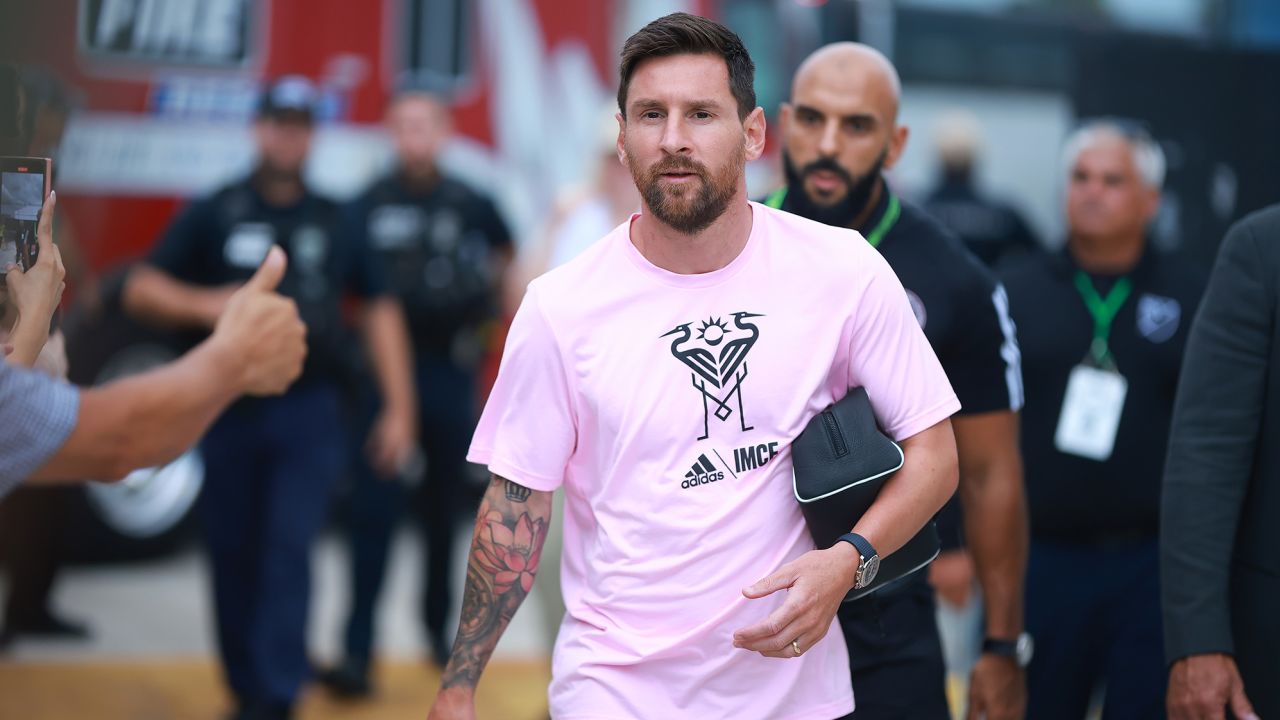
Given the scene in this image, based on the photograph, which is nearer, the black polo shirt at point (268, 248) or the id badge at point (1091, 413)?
the id badge at point (1091, 413)

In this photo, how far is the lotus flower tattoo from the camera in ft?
9.59

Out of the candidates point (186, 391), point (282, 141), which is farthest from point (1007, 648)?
point (282, 141)

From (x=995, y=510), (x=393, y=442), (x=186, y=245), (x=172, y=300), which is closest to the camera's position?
(x=995, y=510)

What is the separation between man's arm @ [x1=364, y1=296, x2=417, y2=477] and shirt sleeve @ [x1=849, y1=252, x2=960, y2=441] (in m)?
3.70

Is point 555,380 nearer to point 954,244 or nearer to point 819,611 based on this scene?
point 819,611

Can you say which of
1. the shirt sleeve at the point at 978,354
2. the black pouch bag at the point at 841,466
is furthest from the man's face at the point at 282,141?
the black pouch bag at the point at 841,466

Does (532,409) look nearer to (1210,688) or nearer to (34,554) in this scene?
(1210,688)

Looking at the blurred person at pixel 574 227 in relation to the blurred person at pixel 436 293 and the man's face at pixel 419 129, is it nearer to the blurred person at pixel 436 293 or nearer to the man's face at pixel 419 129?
the blurred person at pixel 436 293

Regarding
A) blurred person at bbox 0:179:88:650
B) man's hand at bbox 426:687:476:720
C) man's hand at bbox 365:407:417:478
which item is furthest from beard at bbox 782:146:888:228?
blurred person at bbox 0:179:88:650

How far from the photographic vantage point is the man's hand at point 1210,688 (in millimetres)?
3209

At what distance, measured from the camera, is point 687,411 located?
2.79m

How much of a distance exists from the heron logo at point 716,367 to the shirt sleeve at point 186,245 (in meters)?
3.47

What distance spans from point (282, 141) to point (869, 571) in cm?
377

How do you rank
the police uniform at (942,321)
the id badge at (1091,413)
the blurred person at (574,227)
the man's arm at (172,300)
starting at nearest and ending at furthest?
the police uniform at (942,321)
the id badge at (1091,413)
the blurred person at (574,227)
the man's arm at (172,300)
